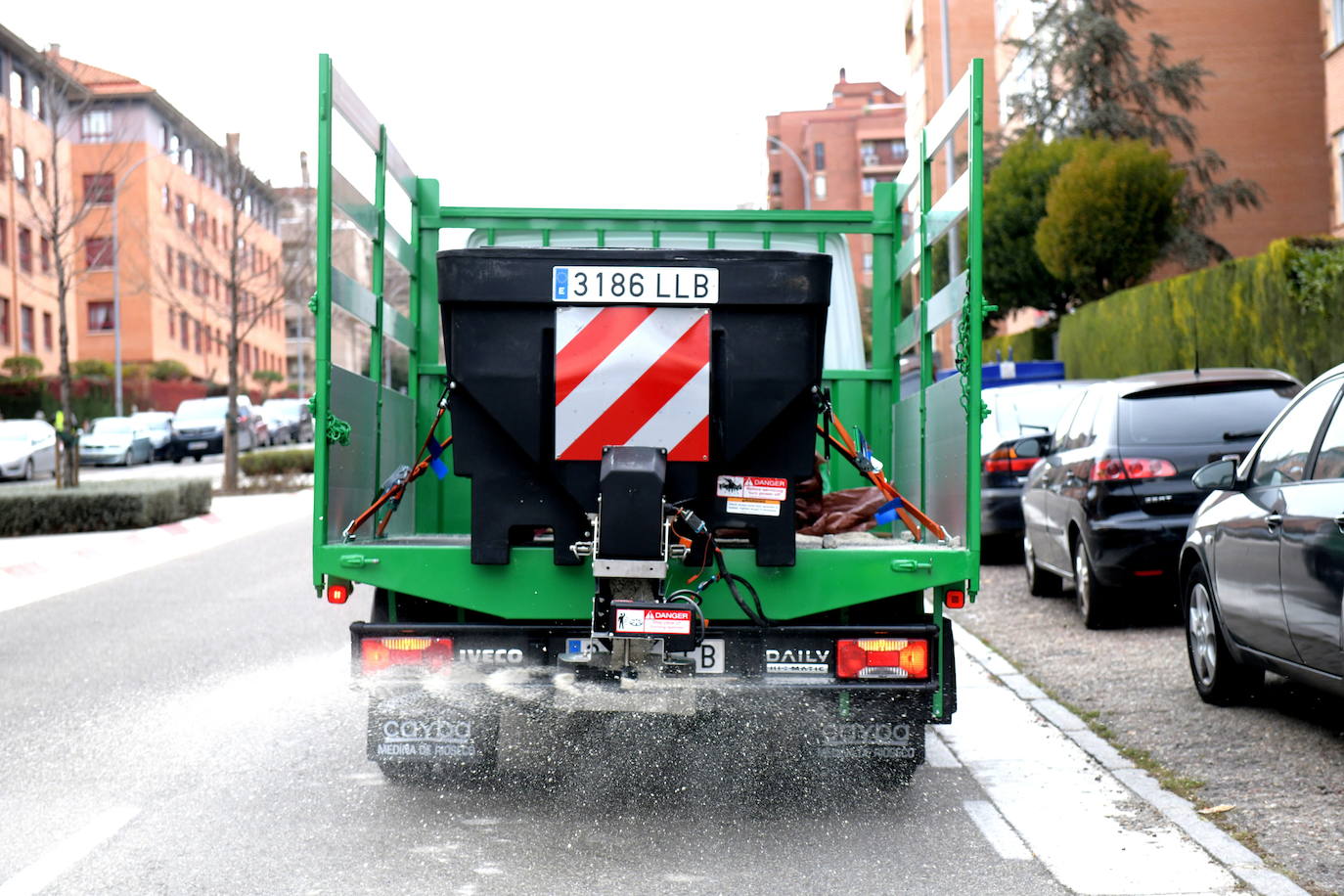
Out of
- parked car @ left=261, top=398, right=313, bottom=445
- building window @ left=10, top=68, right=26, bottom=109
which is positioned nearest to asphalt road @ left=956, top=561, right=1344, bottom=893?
building window @ left=10, top=68, right=26, bottom=109

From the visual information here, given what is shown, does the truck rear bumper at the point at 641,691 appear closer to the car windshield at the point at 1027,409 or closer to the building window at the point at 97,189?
the car windshield at the point at 1027,409

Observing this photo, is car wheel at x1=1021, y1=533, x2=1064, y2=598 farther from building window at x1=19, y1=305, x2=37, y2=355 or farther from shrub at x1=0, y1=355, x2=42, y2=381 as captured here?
building window at x1=19, y1=305, x2=37, y2=355

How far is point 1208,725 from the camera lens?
24.0ft

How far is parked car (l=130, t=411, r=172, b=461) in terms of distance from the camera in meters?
46.8

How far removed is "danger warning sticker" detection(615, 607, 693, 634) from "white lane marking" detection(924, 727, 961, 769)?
6.22ft

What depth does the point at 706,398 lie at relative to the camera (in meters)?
5.37

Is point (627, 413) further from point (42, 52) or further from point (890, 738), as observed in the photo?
point (42, 52)

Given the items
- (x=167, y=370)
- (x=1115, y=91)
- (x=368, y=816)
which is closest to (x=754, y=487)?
(x=368, y=816)

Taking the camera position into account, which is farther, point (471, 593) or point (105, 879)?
point (471, 593)

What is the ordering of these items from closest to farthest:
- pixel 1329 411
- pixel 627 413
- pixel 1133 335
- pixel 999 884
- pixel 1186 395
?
pixel 999 884 → pixel 627 413 → pixel 1329 411 → pixel 1186 395 → pixel 1133 335

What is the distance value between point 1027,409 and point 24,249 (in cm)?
4925

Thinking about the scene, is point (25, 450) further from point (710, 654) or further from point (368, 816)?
point (710, 654)

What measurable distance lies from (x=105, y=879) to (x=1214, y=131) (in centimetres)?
4448

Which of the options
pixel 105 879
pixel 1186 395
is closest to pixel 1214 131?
pixel 1186 395
